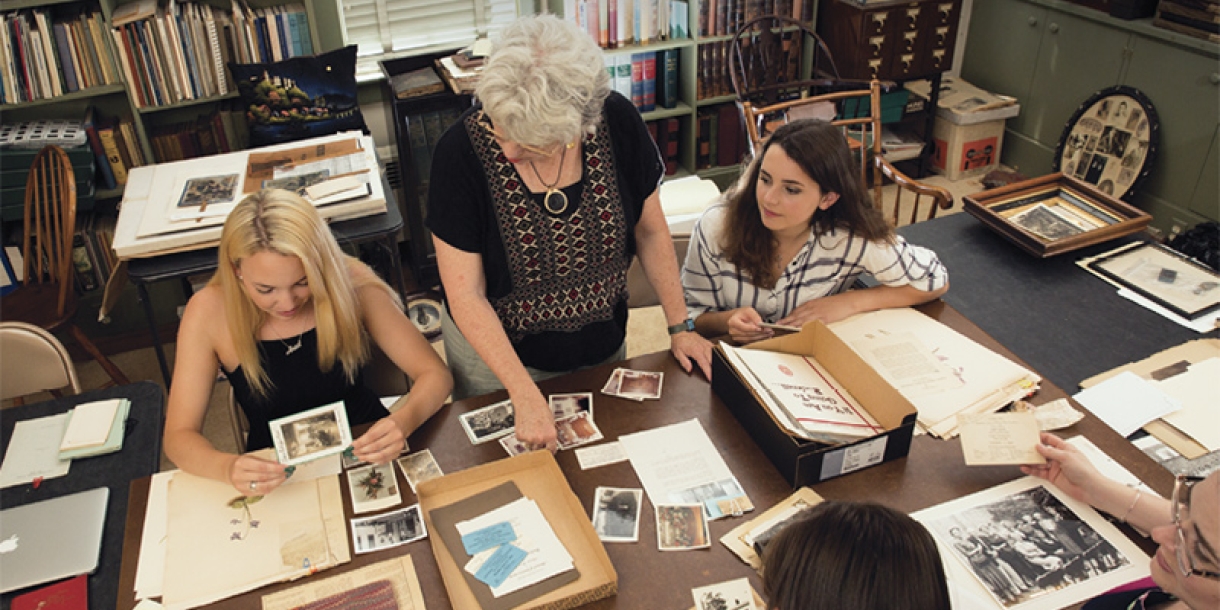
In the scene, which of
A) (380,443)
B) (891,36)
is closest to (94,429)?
(380,443)

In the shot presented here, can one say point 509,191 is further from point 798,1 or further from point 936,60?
point 936,60

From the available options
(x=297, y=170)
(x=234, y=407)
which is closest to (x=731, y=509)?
(x=234, y=407)

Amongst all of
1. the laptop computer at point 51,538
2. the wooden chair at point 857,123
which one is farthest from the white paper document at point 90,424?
the wooden chair at point 857,123

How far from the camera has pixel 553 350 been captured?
1.92m

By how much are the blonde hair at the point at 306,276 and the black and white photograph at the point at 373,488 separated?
1.17 ft

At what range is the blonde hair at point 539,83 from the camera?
1.52 m

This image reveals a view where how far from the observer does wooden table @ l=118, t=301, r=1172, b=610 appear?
1374 millimetres

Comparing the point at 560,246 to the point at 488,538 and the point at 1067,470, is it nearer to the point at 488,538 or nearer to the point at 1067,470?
the point at 488,538

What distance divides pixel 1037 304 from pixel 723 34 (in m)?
2.46

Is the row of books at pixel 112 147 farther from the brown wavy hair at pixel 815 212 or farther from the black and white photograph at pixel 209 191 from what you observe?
the brown wavy hair at pixel 815 212

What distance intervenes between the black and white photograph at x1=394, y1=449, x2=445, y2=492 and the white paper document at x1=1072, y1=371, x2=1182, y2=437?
1343 millimetres

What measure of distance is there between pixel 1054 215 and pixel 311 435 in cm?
213

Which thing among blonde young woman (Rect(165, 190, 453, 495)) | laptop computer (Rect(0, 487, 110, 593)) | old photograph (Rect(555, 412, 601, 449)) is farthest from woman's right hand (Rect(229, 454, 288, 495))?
old photograph (Rect(555, 412, 601, 449))

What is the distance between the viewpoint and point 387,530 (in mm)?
1486
